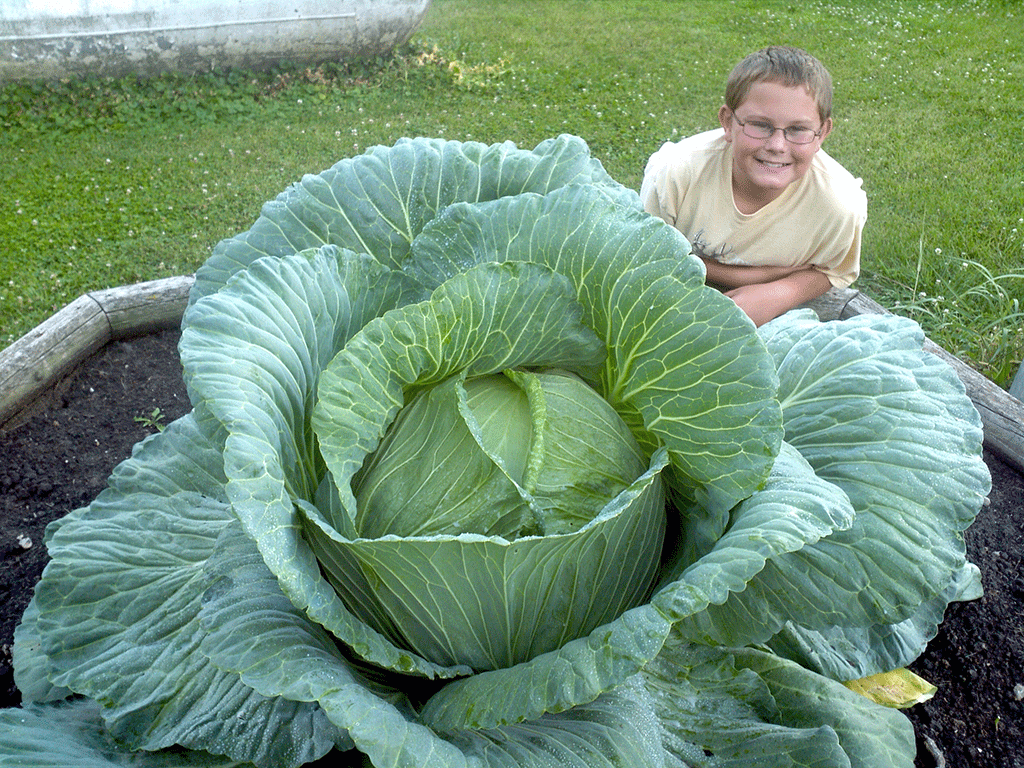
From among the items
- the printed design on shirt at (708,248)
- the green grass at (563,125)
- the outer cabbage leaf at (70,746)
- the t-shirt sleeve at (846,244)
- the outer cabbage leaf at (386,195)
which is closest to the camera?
the outer cabbage leaf at (70,746)

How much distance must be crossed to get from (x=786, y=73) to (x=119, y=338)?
273cm

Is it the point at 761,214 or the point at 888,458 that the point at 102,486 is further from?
the point at 761,214

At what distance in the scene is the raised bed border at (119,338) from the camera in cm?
288

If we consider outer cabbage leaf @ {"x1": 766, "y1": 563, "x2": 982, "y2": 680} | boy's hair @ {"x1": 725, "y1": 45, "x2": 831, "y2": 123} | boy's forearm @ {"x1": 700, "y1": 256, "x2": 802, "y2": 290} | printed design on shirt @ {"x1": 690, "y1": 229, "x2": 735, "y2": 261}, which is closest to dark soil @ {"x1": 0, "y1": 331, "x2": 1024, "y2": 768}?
outer cabbage leaf @ {"x1": 766, "y1": 563, "x2": 982, "y2": 680}

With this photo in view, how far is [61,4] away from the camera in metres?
5.84

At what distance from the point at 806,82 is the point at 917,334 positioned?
4.30ft

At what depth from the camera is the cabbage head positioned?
4.53ft

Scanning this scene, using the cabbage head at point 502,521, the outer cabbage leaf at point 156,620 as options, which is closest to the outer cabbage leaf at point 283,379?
the cabbage head at point 502,521

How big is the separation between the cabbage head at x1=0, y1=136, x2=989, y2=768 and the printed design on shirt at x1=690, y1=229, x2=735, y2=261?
4.57 feet

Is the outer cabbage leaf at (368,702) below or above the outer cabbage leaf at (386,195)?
below

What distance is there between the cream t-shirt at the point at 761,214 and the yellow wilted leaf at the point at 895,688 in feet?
5.29

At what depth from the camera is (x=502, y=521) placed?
1.47 m

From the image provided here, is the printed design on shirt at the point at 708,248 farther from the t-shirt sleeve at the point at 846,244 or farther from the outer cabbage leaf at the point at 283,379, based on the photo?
the outer cabbage leaf at the point at 283,379

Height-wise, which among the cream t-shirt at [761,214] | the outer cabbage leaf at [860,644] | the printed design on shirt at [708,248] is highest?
the cream t-shirt at [761,214]
